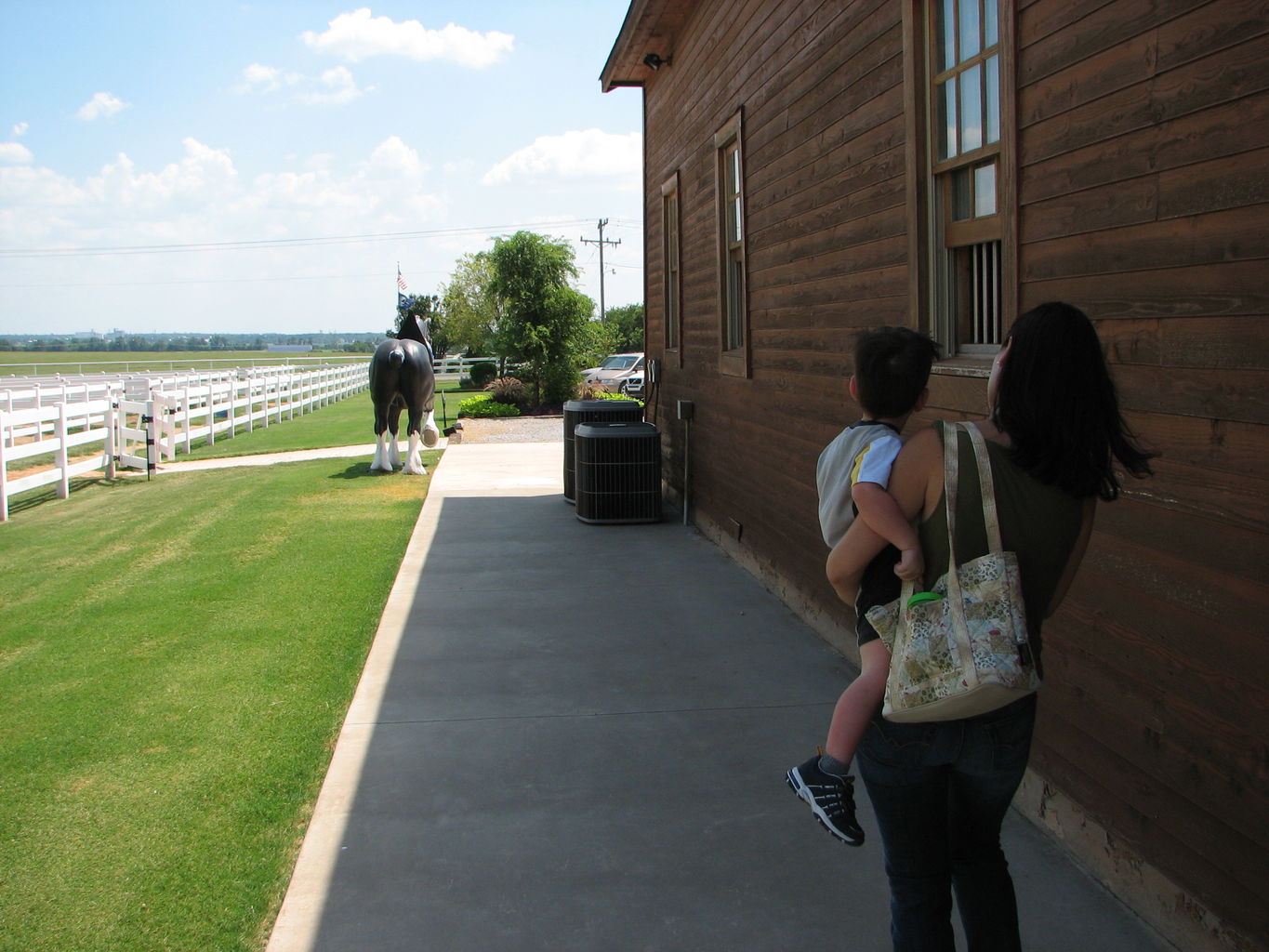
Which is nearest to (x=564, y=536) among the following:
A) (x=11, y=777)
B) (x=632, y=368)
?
(x=11, y=777)

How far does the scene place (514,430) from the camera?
22297mm

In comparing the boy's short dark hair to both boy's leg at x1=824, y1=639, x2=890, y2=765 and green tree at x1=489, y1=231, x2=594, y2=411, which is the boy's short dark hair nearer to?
boy's leg at x1=824, y1=639, x2=890, y2=765

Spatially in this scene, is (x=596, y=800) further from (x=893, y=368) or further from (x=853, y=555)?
(x=893, y=368)

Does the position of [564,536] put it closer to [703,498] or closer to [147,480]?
[703,498]

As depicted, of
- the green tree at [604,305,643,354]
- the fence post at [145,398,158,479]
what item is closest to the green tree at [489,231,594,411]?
the fence post at [145,398,158,479]

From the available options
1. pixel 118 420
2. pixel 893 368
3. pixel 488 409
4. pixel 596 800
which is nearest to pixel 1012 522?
pixel 893 368

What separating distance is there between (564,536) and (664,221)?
154 inches

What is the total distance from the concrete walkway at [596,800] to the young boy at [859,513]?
948mm

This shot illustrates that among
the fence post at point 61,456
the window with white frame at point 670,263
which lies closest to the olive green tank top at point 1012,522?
the window with white frame at point 670,263

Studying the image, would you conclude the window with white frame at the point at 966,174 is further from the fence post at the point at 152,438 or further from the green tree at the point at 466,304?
the green tree at the point at 466,304

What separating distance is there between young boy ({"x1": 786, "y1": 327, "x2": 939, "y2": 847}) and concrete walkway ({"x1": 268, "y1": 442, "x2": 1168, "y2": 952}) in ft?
3.11

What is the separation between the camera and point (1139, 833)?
10.6 ft

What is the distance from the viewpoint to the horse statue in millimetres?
14578

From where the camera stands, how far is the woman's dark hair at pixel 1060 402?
220 centimetres
